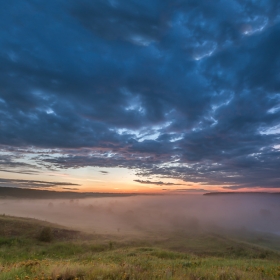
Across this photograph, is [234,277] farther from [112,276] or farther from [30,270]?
[30,270]

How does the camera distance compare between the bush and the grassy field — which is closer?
the grassy field

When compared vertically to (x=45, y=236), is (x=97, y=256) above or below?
above

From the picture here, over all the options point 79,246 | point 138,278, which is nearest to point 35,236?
point 79,246

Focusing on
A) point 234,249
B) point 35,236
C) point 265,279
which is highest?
point 265,279

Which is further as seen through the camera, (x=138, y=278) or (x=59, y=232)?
(x=59, y=232)

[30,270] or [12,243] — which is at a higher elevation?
[30,270]

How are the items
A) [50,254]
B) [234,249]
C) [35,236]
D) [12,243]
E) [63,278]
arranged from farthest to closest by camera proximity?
[234,249] → [35,236] → [12,243] → [50,254] → [63,278]

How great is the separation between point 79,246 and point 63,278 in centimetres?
2679

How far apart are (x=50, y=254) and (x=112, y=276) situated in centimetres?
2309

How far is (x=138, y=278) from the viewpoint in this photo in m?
8.68

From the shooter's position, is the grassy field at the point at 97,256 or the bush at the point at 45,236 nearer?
the grassy field at the point at 97,256

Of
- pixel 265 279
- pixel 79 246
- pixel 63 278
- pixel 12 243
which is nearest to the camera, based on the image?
pixel 63 278

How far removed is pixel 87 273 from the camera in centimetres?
895

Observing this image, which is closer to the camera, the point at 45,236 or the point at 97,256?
the point at 97,256
